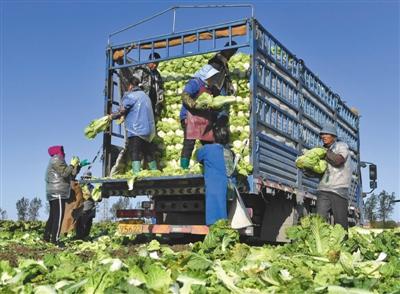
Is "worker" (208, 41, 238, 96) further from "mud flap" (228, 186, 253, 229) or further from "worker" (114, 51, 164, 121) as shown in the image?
"mud flap" (228, 186, 253, 229)

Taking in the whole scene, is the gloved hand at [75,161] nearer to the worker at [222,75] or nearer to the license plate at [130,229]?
the license plate at [130,229]

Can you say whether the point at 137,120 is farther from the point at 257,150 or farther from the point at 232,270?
the point at 232,270

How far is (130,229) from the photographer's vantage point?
884cm

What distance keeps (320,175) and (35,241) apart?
5958 mm

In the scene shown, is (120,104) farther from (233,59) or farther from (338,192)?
(338,192)

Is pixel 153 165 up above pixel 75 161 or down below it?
below

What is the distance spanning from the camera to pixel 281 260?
15.6 ft

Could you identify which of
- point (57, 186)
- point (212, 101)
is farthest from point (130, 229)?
point (212, 101)

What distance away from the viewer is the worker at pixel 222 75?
880 centimetres

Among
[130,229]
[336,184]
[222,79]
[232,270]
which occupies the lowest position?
[232,270]

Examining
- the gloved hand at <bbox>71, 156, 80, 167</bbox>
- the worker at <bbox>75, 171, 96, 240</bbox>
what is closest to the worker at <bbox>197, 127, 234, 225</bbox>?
the gloved hand at <bbox>71, 156, 80, 167</bbox>

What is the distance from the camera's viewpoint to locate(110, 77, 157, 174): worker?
891cm

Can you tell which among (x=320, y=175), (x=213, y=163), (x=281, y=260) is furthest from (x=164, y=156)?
(x=281, y=260)

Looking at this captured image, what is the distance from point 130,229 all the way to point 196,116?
7.28 ft
